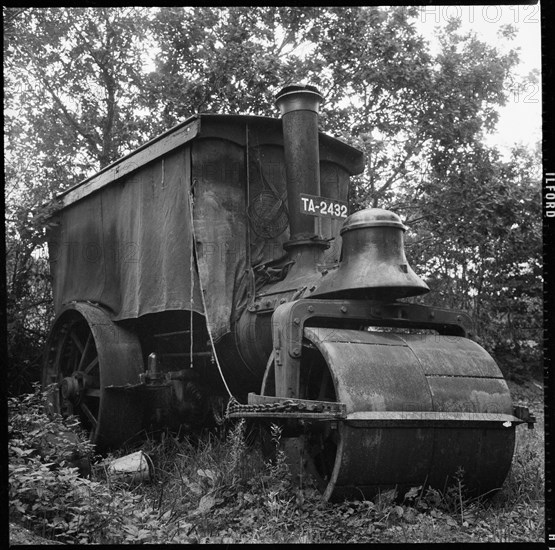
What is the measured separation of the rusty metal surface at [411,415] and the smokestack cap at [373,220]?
667 millimetres

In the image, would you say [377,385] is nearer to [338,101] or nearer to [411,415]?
[411,415]

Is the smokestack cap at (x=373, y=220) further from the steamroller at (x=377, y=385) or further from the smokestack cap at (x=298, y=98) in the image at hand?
the smokestack cap at (x=298, y=98)

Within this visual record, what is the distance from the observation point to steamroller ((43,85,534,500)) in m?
4.03

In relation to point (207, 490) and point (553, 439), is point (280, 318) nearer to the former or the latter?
point (207, 490)

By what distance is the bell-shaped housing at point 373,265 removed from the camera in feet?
14.5

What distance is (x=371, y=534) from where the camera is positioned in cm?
370

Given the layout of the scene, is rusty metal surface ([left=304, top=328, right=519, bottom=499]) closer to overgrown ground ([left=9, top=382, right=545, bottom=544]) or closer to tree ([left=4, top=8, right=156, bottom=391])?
overgrown ground ([left=9, top=382, right=545, bottom=544])

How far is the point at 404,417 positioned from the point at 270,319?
1412mm

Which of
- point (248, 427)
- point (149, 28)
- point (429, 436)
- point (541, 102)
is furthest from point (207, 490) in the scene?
point (149, 28)

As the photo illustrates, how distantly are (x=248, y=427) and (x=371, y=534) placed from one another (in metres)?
1.80

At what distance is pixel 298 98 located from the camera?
549 cm

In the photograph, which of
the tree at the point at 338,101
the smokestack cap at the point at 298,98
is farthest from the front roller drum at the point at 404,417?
the tree at the point at 338,101

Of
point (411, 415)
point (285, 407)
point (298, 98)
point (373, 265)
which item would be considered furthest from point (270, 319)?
point (298, 98)

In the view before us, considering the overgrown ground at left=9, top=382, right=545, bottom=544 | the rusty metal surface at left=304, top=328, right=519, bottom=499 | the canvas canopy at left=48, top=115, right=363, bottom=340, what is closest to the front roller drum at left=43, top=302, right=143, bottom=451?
the canvas canopy at left=48, top=115, right=363, bottom=340
